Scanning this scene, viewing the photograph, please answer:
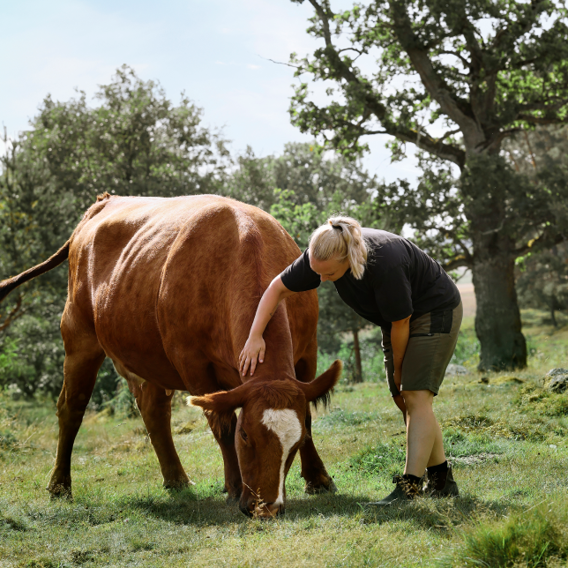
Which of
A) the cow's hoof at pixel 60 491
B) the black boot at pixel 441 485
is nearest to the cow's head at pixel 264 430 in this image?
the black boot at pixel 441 485

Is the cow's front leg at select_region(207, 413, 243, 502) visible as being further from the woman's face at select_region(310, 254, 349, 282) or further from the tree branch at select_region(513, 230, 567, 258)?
the tree branch at select_region(513, 230, 567, 258)

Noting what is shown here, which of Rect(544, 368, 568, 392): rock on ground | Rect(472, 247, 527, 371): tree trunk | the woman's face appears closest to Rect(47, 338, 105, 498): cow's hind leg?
the woman's face

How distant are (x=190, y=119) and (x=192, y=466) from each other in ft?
77.9

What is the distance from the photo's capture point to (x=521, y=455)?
5199mm

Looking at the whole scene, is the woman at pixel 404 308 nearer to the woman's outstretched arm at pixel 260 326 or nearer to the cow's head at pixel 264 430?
the woman's outstretched arm at pixel 260 326

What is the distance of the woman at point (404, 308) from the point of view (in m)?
3.79

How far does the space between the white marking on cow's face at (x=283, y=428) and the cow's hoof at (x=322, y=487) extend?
4.34ft

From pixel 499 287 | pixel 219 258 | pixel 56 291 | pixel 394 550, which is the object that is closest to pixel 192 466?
pixel 219 258

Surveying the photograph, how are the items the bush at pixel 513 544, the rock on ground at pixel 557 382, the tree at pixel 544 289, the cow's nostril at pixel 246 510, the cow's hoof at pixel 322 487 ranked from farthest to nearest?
1. the tree at pixel 544 289
2. the rock on ground at pixel 557 382
3. the cow's hoof at pixel 322 487
4. the cow's nostril at pixel 246 510
5. the bush at pixel 513 544

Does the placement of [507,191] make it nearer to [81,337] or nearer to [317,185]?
[81,337]

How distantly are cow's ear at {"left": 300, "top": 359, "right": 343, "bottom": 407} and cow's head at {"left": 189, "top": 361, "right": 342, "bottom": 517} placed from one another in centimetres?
9

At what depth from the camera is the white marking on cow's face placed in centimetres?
368

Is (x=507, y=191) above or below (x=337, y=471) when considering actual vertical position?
above

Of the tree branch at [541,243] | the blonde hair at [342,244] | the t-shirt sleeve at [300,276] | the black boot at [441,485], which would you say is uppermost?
the tree branch at [541,243]
